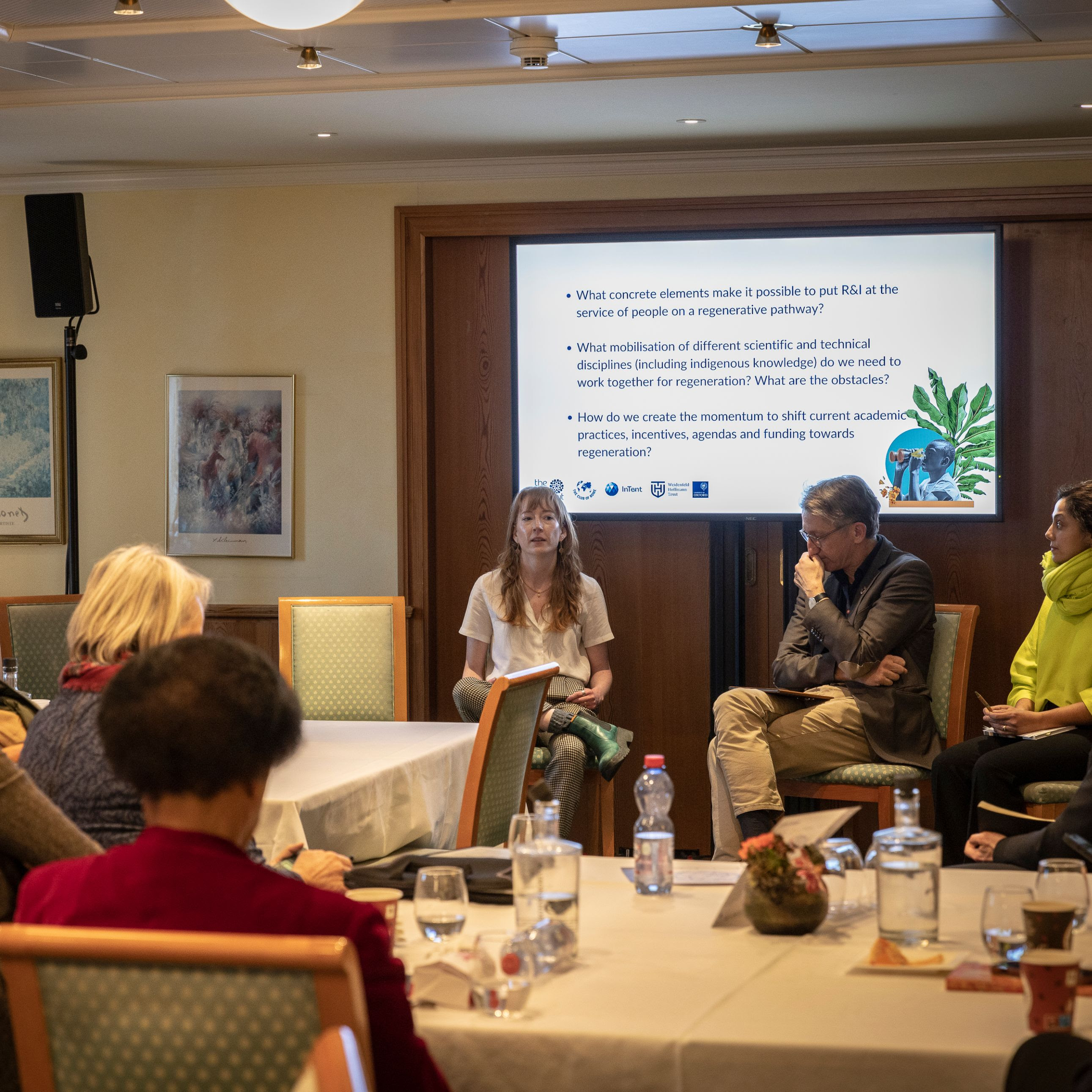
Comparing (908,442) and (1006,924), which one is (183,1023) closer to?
(1006,924)

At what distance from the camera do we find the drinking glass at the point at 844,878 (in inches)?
80.7

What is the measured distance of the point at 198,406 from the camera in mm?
5734

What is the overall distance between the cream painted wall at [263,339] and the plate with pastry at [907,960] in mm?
4025

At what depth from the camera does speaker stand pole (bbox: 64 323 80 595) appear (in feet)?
18.5

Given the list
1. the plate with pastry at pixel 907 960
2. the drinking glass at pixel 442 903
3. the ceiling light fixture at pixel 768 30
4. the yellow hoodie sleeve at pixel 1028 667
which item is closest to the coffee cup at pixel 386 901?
the drinking glass at pixel 442 903

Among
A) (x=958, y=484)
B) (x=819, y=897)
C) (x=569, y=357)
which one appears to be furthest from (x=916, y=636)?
(x=819, y=897)

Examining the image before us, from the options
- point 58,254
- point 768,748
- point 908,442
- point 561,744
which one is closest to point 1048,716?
point 768,748

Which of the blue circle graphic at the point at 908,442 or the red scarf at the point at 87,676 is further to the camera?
the blue circle graphic at the point at 908,442

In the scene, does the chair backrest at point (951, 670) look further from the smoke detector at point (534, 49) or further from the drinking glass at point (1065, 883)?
the drinking glass at point (1065, 883)

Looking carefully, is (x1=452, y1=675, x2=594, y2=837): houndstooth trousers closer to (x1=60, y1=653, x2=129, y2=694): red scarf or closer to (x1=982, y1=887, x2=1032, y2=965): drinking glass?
(x1=60, y1=653, x2=129, y2=694): red scarf

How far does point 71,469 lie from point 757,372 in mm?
2865

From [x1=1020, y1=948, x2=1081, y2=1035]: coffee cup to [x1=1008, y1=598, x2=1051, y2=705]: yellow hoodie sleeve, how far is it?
3.04 metres

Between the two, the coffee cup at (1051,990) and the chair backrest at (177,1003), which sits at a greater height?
the chair backrest at (177,1003)

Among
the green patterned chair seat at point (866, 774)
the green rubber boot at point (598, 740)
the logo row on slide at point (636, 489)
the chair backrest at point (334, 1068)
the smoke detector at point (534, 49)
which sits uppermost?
the smoke detector at point (534, 49)
